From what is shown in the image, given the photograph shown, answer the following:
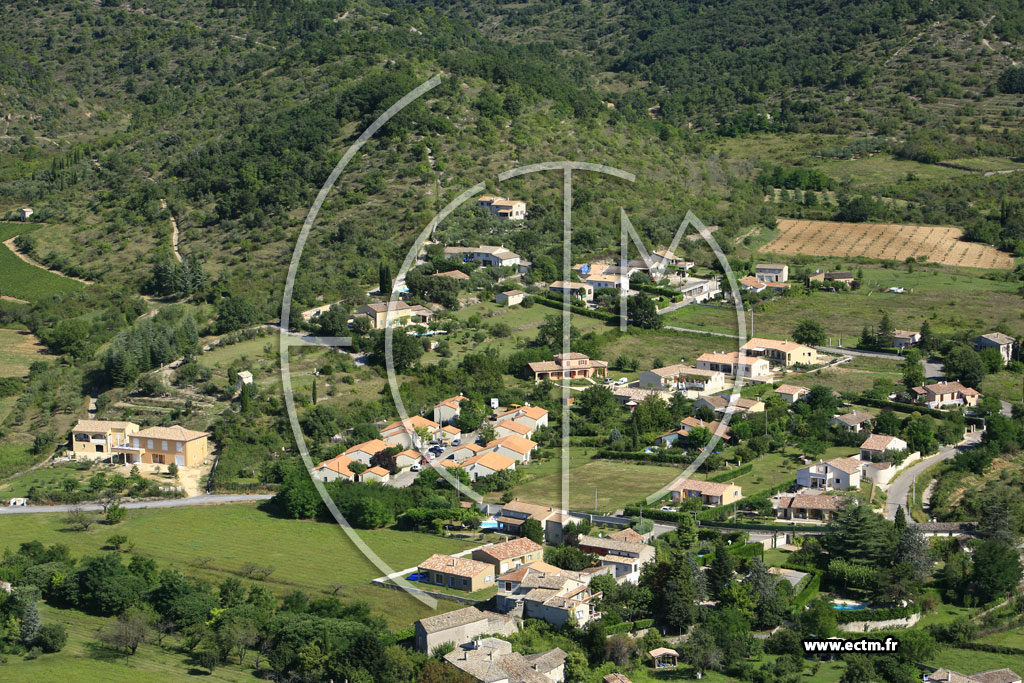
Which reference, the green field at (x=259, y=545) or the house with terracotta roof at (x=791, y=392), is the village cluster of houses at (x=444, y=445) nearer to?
the green field at (x=259, y=545)

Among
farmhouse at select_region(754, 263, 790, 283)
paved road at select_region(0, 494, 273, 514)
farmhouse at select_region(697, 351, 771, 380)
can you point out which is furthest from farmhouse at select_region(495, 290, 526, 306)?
paved road at select_region(0, 494, 273, 514)

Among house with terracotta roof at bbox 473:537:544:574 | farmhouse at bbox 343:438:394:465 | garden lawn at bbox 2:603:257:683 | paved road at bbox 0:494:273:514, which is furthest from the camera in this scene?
farmhouse at bbox 343:438:394:465

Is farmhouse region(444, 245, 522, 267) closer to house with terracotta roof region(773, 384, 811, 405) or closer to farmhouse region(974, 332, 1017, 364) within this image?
house with terracotta roof region(773, 384, 811, 405)

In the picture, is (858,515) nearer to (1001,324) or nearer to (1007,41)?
(1001,324)

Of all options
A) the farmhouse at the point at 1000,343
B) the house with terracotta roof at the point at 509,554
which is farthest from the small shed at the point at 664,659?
the farmhouse at the point at 1000,343

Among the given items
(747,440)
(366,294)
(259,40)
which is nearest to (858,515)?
(747,440)

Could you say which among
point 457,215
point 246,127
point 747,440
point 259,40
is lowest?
point 747,440
